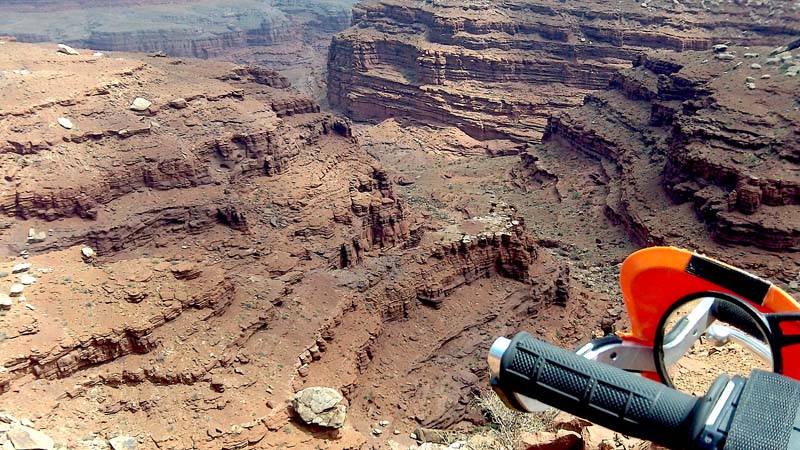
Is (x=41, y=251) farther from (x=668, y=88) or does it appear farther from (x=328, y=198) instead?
(x=668, y=88)

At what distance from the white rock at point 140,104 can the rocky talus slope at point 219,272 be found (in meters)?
0.08

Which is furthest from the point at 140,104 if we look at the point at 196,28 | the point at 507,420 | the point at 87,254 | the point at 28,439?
the point at 196,28

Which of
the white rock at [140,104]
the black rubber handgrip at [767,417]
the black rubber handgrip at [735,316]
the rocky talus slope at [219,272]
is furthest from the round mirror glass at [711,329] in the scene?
the white rock at [140,104]

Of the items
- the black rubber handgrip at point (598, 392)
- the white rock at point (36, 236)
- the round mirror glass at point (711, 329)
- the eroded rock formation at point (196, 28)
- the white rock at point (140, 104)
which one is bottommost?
the eroded rock formation at point (196, 28)

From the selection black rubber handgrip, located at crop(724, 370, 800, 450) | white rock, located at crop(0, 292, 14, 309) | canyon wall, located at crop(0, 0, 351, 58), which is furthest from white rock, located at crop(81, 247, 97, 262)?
canyon wall, located at crop(0, 0, 351, 58)

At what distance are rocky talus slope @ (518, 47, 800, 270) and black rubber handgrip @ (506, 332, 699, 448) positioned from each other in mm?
25540

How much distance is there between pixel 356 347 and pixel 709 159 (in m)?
19.3

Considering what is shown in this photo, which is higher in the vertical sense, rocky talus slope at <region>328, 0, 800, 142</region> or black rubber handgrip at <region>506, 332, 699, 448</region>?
black rubber handgrip at <region>506, 332, 699, 448</region>

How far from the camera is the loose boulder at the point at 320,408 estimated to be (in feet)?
53.4

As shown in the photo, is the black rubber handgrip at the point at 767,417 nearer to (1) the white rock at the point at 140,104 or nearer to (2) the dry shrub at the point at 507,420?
(2) the dry shrub at the point at 507,420

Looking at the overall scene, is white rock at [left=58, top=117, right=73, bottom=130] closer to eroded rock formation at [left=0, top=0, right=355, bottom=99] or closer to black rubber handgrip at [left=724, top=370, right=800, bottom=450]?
black rubber handgrip at [left=724, top=370, right=800, bottom=450]

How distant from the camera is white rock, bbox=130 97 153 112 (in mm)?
27953

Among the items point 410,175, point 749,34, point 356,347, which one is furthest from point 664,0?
point 356,347

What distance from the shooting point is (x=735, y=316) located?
16.1 feet
